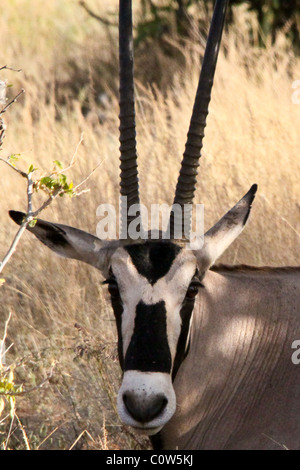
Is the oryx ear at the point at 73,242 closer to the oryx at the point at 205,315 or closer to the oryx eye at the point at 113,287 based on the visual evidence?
the oryx at the point at 205,315

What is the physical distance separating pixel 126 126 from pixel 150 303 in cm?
148

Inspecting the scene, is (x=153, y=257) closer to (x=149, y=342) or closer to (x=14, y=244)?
(x=149, y=342)

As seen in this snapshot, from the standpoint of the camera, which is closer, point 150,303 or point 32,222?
point 150,303

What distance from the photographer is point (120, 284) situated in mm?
4863

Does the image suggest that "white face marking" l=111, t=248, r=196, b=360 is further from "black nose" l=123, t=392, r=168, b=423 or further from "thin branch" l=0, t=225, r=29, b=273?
"thin branch" l=0, t=225, r=29, b=273

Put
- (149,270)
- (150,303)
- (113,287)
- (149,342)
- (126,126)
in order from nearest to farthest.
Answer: (149,342)
(150,303)
(149,270)
(113,287)
(126,126)

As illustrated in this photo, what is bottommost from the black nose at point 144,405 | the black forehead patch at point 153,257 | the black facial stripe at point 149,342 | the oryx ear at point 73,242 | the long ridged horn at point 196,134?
the black nose at point 144,405

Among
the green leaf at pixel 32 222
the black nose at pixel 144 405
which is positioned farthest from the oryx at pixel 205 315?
the black nose at pixel 144 405

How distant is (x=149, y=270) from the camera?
4801 mm

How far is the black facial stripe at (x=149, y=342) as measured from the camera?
4508 millimetres

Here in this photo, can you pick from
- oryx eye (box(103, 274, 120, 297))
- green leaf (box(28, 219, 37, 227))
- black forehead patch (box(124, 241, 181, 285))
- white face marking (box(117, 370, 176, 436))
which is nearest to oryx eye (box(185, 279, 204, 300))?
black forehead patch (box(124, 241, 181, 285))

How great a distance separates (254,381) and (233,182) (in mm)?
3343

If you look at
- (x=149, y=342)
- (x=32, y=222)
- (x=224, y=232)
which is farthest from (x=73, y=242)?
(x=149, y=342)

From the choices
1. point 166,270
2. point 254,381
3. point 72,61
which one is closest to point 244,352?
point 254,381
